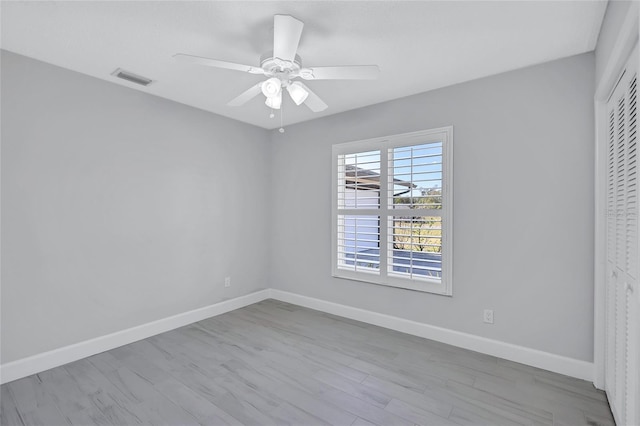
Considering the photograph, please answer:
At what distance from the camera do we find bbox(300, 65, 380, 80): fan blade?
194 cm

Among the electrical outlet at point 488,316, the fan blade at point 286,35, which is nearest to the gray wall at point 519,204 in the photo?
the electrical outlet at point 488,316

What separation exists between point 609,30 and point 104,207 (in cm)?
395

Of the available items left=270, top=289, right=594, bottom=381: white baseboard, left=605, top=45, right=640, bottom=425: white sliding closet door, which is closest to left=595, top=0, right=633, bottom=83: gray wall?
left=605, top=45, right=640, bottom=425: white sliding closet door

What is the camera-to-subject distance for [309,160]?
4074 mm

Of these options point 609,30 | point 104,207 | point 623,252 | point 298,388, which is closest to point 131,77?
point 104,207

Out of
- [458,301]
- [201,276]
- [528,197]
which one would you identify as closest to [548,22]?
[528,197]

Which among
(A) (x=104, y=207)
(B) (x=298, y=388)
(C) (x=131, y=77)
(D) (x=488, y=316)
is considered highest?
(C) (x=131, y=77)

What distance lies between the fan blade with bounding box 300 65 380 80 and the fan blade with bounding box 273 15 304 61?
0.15m

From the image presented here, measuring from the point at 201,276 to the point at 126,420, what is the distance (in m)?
1.84

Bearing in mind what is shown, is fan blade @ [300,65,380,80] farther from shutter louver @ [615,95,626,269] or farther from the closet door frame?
the closet door frame

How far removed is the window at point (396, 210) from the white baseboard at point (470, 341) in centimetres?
38

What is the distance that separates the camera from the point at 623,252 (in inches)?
67.7

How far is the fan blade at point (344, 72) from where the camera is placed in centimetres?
194

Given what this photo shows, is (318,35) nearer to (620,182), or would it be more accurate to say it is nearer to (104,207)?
(620,182)
